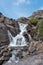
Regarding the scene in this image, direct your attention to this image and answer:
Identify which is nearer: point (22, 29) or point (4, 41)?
point (4, 41)

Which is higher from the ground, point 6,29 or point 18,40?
point 6,29

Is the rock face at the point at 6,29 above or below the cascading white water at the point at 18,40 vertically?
above

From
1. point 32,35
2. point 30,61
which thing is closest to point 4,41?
point 32,35

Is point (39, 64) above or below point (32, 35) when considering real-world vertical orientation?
above

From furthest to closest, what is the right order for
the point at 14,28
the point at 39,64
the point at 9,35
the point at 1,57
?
the point at 14,28 → the point at 9,35 → the point at 1,57 → the point at 39,64

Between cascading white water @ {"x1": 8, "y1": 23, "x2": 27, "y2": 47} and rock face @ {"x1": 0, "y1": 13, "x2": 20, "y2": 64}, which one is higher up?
rock face @ {"x1": 0, "y1": 13, "x2": 20, "y2": 64}

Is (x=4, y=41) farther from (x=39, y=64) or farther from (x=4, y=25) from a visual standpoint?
(x=39, y=64)

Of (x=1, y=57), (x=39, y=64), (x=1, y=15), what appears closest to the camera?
(x=39, y=64)

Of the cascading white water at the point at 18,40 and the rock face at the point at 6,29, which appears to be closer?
the rock face at the point at 6,29

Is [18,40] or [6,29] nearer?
[18,40]

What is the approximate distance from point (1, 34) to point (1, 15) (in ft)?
36.5

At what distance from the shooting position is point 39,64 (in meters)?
7.54

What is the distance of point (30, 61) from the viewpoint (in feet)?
25.7

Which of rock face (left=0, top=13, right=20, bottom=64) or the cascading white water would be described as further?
the cascading white water
